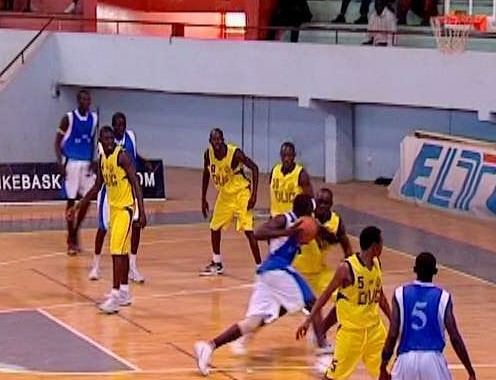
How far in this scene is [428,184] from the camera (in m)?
24.0

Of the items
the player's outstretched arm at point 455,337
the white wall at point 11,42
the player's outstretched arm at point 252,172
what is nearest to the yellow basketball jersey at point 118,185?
the player's outstretched arm at point 252,172

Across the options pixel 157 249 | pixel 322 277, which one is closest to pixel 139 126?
pixel 157 249

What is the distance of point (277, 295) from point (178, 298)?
12.2 ft

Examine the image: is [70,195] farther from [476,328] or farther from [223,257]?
[476,328]

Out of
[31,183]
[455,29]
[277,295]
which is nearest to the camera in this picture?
[277,295]

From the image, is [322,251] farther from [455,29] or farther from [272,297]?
[455,29]

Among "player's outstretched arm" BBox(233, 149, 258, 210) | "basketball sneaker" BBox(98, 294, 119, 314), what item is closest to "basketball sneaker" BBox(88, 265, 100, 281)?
"basketball sneaker" BBox(98, 294, 119, 314)

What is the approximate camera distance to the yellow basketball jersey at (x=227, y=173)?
17.3 metres

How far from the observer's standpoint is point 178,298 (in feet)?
53.4

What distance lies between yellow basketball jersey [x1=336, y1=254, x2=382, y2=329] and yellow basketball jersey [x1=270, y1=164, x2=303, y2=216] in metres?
4.05

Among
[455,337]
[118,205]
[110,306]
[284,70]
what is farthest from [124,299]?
[284,70]

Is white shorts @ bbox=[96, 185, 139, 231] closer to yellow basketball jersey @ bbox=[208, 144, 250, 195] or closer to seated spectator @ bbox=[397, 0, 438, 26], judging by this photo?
yellow basketball jersey @ bbox=[208, 144, 250, 195]

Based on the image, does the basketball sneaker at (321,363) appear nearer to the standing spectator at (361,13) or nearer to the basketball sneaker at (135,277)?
the basketball sneaker at (135,277)

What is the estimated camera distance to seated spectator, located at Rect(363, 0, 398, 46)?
2511 centimetres
